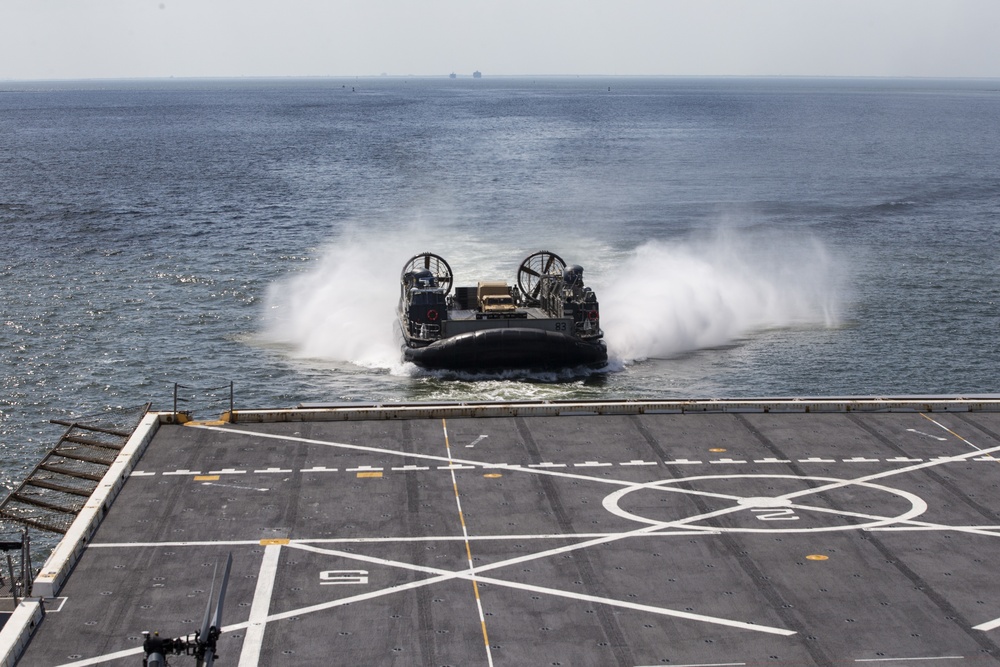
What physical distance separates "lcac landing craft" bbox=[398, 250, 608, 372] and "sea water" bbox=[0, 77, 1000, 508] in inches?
40.5

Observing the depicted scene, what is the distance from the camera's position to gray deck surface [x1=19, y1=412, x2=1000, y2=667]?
22469 millimetres

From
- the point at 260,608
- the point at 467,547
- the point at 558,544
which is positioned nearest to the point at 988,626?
the point at 558,544

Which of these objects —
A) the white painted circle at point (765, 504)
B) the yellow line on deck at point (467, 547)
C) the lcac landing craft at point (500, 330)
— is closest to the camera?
the yellow line on deck at point (467, 547)

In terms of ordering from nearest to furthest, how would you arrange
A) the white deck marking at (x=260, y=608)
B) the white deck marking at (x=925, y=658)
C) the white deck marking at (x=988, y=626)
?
the white deck marking at (x=260, y=608) → the white deck marking at (x=925, y=658) → the white deck marking at (x=988, y=626)

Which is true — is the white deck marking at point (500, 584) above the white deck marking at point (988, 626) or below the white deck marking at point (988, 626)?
below

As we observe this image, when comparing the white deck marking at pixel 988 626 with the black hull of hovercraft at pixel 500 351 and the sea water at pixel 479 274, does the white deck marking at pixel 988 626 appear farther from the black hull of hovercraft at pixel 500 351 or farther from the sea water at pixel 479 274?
the black hull of hovercraft at pixel 500 351

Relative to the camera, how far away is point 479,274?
7656cm

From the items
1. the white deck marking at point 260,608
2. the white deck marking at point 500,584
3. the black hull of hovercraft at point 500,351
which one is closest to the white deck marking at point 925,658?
the white deck marking at point 500,584

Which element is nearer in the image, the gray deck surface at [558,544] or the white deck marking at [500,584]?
the gray deck surface at [558,544]

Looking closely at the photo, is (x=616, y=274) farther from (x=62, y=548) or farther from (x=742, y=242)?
(x=62, y=548)

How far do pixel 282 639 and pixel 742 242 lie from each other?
71.1 m

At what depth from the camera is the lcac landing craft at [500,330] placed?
54.2 m

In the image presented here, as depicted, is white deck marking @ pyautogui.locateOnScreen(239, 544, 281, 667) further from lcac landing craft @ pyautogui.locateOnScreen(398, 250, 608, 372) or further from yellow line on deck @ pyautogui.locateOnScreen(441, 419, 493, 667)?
lcac landing craft @ pyautogui.locateOnScreen(398, 250, 608, 372)

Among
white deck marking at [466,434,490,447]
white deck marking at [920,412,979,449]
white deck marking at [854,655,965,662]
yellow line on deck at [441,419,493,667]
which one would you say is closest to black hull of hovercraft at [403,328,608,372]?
yellow line on deck at [441,419,493,667]
